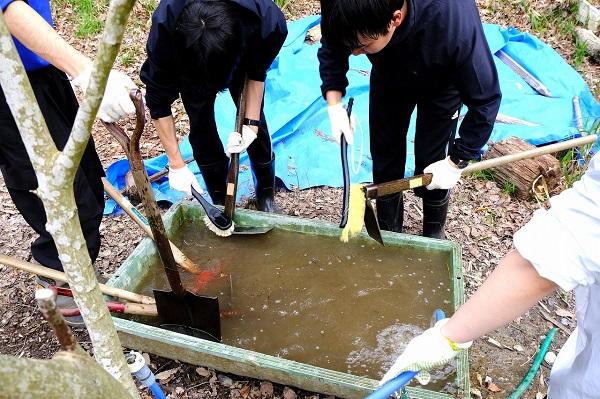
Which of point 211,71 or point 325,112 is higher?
point 211,71

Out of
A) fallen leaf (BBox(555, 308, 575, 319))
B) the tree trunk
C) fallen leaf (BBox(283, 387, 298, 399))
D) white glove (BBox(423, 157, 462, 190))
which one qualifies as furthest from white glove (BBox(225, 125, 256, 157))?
fallen leaf (BBox(555, 308, 575, 319))

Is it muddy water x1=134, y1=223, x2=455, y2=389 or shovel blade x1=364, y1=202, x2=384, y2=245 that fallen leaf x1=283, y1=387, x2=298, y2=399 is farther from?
shovel blade x1=364, y1=202, x2=384, y2=245

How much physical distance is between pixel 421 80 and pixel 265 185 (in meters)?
1.36

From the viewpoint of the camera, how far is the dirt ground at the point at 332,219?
2408 millimetres

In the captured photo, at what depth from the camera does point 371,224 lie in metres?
2.47

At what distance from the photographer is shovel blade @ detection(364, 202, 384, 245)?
2.42m

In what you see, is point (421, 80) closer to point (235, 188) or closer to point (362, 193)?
point (362, 193)

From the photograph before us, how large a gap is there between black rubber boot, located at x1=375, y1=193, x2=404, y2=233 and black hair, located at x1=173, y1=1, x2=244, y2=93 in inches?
53.6

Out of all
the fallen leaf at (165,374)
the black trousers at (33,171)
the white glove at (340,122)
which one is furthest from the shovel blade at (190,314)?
the white glove at (340,122)

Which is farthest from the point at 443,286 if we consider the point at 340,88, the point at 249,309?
the point at 340,88

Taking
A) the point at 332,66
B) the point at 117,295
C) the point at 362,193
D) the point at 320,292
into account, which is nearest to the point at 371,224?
the point at 362,193

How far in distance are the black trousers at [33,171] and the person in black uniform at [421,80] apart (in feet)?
4.38

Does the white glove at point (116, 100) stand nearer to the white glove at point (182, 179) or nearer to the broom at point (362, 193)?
the white glove at point (182, 179)

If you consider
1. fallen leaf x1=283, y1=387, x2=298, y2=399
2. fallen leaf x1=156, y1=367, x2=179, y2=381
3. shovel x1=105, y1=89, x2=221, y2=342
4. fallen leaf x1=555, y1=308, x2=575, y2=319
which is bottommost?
fallen leaf x1=555, y1=308, x2=575, y2=319
